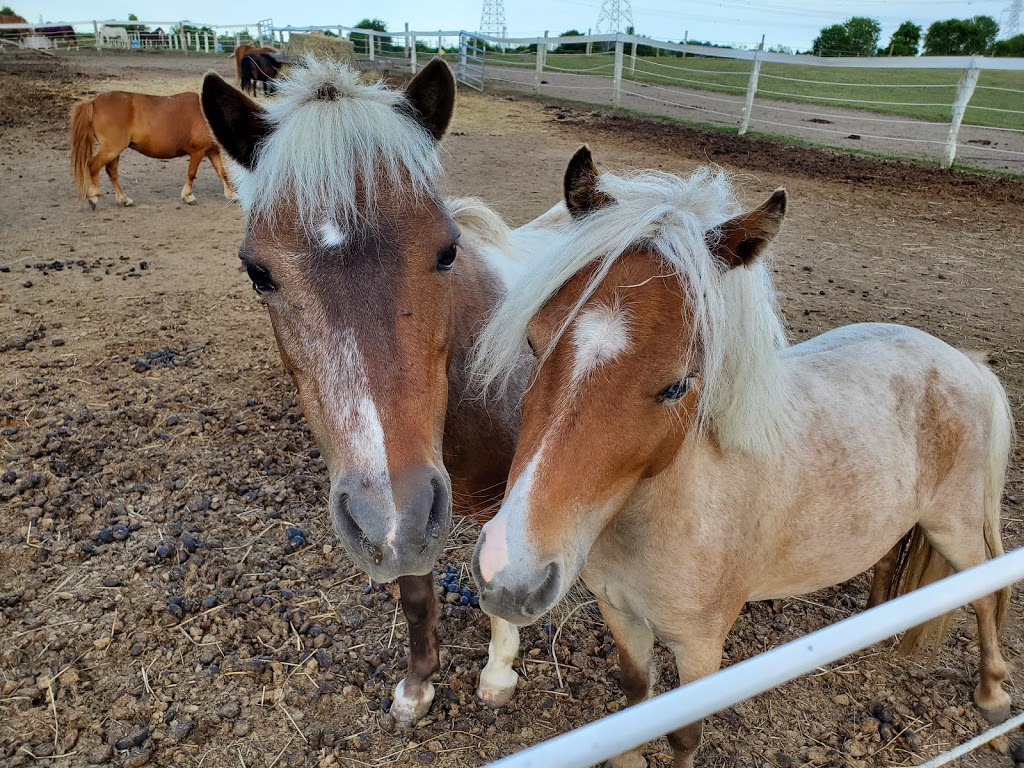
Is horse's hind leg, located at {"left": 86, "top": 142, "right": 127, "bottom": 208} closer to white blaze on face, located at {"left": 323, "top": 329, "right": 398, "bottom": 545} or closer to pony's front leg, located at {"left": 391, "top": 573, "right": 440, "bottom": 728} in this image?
pony's front leg, located at {"left": 391, "top": 573, "right": 440, "bottom": 728}

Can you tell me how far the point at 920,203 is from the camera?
9.20m

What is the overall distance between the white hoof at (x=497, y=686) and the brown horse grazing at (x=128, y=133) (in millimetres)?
9112

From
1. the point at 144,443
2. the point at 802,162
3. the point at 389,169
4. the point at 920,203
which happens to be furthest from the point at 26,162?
the point at 920,203

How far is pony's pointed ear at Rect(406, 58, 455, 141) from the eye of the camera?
2.06 meters

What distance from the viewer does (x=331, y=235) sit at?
172 cm

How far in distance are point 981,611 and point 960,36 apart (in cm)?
5634

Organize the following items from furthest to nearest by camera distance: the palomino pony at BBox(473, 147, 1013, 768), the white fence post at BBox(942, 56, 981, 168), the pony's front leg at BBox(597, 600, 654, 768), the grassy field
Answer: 1. the grassy field
2. the white fence post at BBox(942, 56, 981, 168)
3. the pony's front leg at BBox(597, 600, 654, 768)
4. the palomino pony at BBox(473, 147, 1013, 768)

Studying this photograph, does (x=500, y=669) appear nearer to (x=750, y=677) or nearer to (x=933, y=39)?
(x=750, y=677)

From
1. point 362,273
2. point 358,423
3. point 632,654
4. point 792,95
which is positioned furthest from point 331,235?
point 792,95

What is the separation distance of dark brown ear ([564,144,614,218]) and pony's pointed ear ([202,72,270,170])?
1.00 metres

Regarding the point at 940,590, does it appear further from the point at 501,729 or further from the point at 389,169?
the point at 501,729

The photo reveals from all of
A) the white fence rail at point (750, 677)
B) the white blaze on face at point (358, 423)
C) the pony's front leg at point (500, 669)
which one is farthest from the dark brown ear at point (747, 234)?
the pony's front leg at point (500, 669)

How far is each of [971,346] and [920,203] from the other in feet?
16.8

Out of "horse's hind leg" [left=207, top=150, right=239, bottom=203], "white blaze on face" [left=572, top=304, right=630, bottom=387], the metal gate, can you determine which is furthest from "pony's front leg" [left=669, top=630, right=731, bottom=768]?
the metal gate
